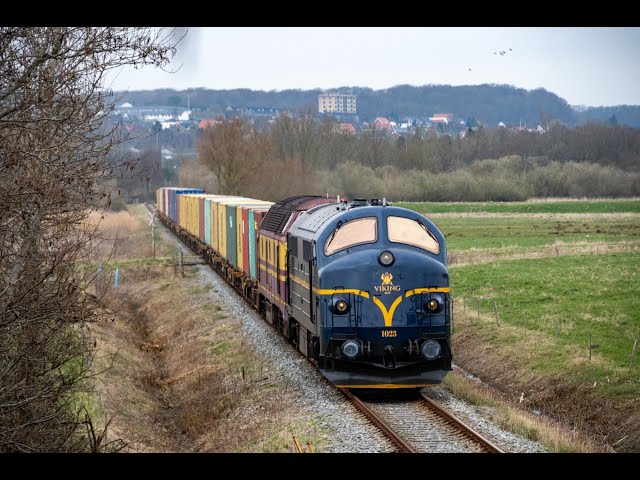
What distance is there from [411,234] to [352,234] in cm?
107

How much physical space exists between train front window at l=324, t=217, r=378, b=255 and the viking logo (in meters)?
0.75

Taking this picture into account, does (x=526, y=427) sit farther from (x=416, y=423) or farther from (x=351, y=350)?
(x=351, y=350)

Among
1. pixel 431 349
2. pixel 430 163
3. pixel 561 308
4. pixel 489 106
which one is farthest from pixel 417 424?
pixel 489 106

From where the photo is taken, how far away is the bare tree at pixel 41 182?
33.5ft

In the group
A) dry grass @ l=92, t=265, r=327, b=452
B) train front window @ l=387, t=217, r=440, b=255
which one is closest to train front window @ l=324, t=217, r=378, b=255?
train front window @ l=387, t=217, r=440, b=255

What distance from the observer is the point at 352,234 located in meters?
16.2

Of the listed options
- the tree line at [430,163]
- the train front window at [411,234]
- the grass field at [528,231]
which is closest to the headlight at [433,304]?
the train front window at [411,234]

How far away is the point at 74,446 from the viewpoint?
540 inches

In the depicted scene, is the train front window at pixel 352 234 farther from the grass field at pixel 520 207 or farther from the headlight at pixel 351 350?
the grass field at pixel 520 207

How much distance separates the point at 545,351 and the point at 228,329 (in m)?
9.30

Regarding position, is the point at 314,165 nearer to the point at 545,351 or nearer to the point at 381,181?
the point at 381,181

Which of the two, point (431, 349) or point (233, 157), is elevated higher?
point (233, 157)

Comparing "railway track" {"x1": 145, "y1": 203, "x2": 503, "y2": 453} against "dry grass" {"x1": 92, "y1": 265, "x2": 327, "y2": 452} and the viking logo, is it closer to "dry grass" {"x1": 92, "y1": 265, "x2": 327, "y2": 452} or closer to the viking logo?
"dry grass" {"x1": 92, "y1": 265, "x2": 327, "y2": 452}
